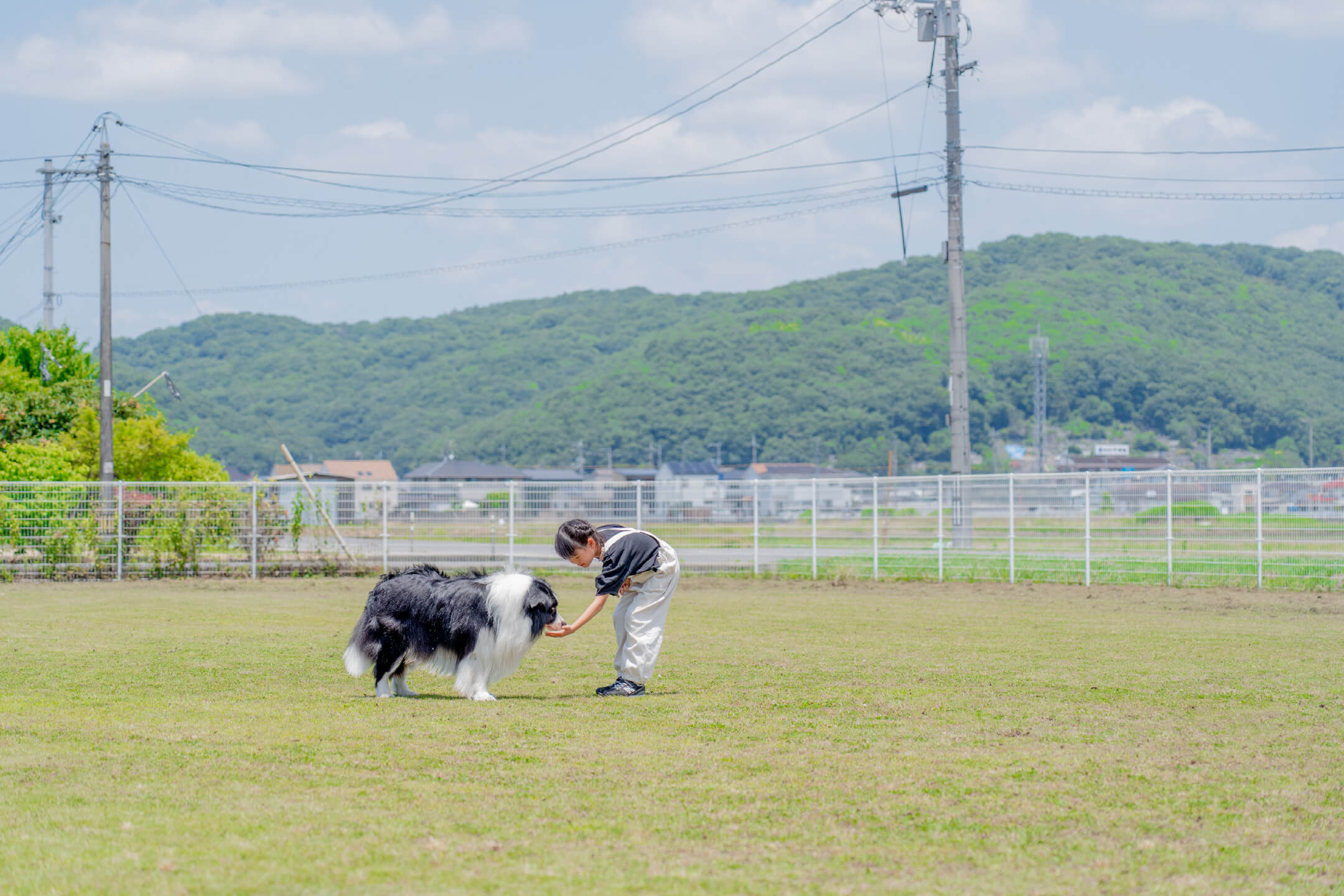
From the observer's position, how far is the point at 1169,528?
60.0ft

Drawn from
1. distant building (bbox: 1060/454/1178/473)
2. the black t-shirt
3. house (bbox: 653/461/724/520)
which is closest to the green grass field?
the black t-shirt

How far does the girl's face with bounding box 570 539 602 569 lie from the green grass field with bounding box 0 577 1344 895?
0.89 metres

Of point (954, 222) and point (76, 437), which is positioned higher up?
point (954, 222)

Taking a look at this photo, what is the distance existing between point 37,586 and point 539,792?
17358mm

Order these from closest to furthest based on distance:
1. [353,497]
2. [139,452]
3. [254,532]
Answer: [254,532] < [353,497] < [139,452]

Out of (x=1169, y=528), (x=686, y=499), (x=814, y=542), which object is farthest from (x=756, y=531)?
(x=1169, y=528)

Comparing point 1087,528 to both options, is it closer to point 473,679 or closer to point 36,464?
point 473,679

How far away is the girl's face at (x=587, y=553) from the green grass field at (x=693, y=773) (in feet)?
2.92

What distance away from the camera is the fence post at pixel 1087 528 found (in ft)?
61.5

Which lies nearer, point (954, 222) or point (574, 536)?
point (574, 536)

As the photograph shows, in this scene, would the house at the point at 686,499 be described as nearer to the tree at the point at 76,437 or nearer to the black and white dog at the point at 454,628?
the tree at the point at 76,437

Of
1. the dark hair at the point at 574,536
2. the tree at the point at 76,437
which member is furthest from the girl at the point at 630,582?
the tree at the point at 76,437

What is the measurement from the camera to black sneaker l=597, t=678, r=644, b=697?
7964 millimetres

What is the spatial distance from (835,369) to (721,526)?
90.6 metres
